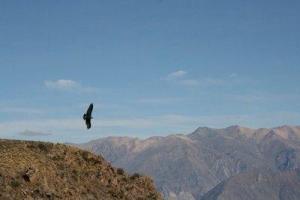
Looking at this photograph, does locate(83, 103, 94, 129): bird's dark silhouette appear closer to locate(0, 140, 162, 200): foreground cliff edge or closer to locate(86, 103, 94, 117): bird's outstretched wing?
locate(86, 103, 94, 117): bird's outstretched wing

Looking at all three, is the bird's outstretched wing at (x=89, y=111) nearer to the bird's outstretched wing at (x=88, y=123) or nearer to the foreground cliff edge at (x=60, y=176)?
the bird's outstretched wing at (x=88, y=123)

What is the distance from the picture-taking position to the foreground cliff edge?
178 ft

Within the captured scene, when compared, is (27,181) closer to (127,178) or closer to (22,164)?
(22,164)

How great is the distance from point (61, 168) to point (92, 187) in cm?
→ 440

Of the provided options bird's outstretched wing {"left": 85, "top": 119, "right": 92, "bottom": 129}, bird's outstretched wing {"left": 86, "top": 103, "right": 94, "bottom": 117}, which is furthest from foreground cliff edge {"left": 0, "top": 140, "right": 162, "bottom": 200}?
bird's outstretched wing {"left": 86, "top": 103, "right": 94, "bottom": 117}

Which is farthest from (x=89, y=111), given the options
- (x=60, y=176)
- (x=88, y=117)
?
(x=60, y=176)

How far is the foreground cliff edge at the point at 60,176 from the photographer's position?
54.4 metres

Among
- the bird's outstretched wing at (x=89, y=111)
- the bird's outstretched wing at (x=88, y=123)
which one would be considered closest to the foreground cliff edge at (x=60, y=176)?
the bird's outstretched wing at (x=88, y=123)

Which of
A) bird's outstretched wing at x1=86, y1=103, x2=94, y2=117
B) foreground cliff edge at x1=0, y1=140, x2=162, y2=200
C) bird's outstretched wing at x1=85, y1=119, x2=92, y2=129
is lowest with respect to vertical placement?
foreground cliff edge at x1=0, y1=140, x2=162, y2=200

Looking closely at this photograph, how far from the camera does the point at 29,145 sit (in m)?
67.0

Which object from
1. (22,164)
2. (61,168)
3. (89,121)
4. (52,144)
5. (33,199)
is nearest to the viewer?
(89,121)

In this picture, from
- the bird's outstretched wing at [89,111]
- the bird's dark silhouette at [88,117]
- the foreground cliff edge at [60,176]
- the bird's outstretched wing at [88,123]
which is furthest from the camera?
the foreground cliff edge at [60,176]

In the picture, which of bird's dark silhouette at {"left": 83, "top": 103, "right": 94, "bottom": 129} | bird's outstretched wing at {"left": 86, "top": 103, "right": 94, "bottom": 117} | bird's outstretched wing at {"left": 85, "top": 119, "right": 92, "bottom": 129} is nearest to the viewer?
bird's outstretched wing at {"left": 86, "top": 103, "right": 94, "bottom": 117}

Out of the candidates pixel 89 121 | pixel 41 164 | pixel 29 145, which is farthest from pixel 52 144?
pixel 89 121
